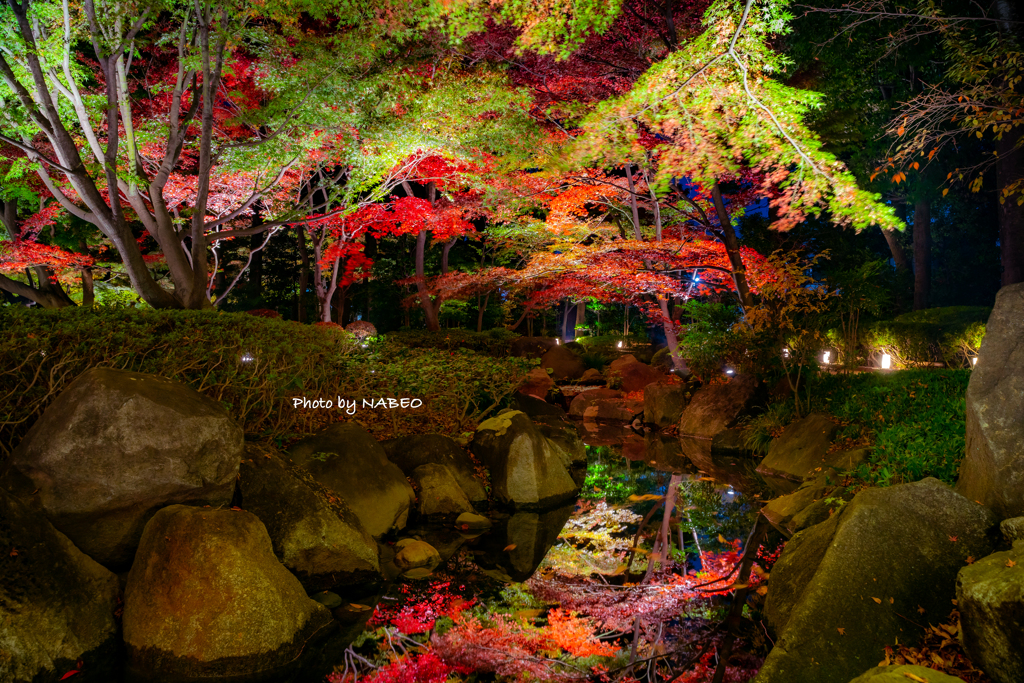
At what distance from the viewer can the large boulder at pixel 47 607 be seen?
3.38 m

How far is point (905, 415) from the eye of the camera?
770cm

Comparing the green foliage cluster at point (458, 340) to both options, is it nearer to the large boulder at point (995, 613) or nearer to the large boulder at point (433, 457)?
the large boulder at point (433, 457)

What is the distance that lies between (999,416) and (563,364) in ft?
56.2

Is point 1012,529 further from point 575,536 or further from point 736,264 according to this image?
point 736,264

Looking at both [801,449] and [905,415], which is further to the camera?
[801,449]

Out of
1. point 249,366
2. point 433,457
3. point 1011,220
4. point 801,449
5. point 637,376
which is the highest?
point 1011,220

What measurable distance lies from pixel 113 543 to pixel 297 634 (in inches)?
61.9

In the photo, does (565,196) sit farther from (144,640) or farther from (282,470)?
(144,640)

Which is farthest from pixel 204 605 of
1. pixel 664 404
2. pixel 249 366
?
pixel 664 404

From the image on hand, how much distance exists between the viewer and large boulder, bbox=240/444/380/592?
494 centimetres

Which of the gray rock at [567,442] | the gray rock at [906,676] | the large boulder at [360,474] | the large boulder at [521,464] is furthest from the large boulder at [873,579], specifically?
the gray rock at [567,442]

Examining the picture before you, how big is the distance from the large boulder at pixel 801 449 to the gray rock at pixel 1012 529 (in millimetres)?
4178

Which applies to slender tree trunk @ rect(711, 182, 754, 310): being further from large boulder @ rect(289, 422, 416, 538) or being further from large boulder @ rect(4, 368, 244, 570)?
large boulder @ rect(4, 368, 244, 570)

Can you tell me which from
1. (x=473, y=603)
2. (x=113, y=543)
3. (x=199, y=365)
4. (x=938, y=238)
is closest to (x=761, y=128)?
(x=473, y=603)
